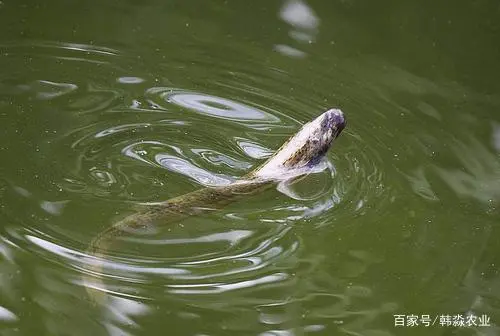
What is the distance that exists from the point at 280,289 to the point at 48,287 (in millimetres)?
509

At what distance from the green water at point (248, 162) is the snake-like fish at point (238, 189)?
25mm

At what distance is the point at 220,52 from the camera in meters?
3.08

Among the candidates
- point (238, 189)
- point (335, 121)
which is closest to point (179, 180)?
point (238, 189)

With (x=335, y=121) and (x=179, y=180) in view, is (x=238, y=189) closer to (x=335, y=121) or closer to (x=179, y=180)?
(x=179, y=180)

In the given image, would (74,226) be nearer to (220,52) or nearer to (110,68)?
(110,68)

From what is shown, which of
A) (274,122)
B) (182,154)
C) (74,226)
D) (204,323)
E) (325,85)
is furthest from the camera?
(325,85)

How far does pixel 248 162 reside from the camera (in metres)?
2.55

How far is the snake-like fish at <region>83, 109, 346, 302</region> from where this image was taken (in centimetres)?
213

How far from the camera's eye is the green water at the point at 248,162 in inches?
80.7

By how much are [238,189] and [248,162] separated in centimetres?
19

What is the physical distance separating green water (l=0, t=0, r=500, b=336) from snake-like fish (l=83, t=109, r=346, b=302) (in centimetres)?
3

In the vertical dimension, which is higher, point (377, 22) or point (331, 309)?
point (377, 22)

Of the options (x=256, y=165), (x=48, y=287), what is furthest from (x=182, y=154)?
(x=48, y=287)

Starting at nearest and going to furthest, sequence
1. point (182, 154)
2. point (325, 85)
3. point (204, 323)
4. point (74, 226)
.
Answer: point (204, 323)
point (74, 226)
point (182, 154)
point (325, 85)
